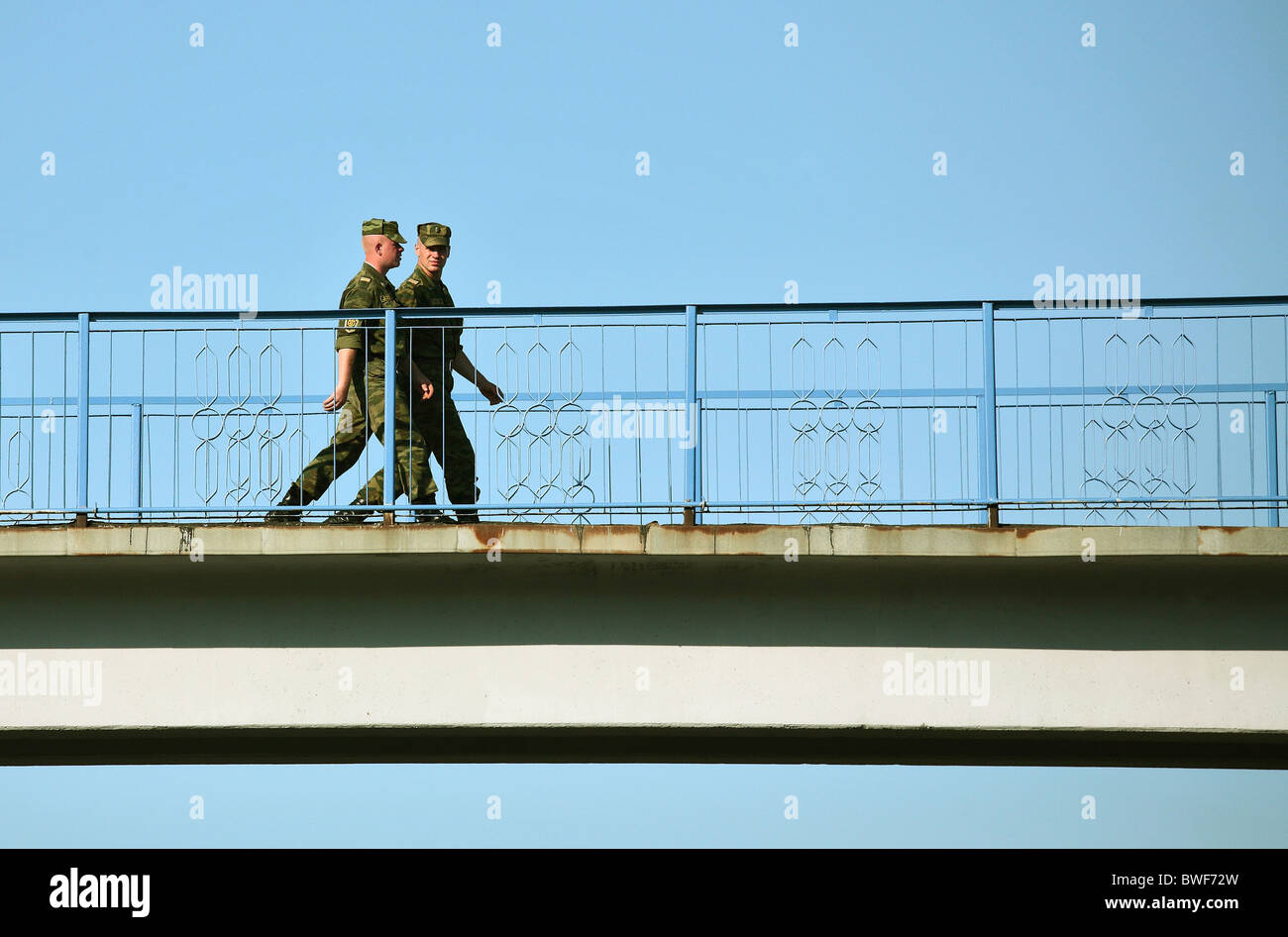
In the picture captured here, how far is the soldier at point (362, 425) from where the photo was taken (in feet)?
28.2

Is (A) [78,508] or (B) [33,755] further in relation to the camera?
(B) [33,755]

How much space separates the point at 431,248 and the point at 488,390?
1317 millimetres

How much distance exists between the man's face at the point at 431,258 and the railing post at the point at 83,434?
230cm

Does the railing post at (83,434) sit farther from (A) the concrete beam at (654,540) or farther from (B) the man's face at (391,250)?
(B) the man's face at (391,250)

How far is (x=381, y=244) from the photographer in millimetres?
9672

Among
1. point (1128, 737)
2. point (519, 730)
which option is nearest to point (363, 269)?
point (519, 730)

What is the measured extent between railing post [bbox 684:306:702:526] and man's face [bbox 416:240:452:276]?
230 cm

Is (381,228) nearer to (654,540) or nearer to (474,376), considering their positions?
(474,376)

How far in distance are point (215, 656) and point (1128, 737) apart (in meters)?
5.27

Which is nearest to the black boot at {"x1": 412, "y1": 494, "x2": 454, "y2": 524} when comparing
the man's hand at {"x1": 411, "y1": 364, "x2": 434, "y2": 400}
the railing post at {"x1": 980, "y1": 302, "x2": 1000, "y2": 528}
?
the man's hand at {"x1": 411, "y1": 364, "x2": 434, "y2": 400}

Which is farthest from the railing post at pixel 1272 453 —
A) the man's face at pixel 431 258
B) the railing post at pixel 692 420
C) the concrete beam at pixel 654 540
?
the man's face at pixel 431 258

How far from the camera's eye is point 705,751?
9445mm

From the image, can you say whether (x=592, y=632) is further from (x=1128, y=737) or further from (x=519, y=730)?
(x=1128, y=737)

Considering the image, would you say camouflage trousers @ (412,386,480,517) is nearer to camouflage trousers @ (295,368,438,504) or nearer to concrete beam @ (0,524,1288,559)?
camouflage trousers @ (295,368,438,504)
